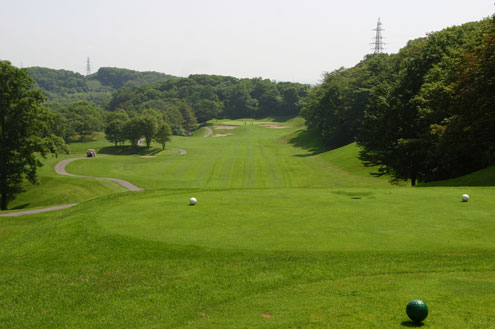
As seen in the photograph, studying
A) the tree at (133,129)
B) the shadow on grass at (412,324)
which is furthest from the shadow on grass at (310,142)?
the shadow on grass at (412,324)

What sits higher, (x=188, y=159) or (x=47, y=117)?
(x=47, y=117)

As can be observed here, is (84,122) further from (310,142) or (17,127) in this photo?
(17,127)

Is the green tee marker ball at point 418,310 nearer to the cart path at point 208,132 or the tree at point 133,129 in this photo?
the tree at point 133,129

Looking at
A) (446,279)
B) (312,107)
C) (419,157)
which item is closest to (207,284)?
(446,279)

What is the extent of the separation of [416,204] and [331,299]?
34.9 feet

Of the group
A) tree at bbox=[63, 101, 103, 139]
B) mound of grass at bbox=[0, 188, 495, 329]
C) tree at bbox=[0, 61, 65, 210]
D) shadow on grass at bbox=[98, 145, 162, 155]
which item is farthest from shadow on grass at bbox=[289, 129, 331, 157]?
mound of grass at bbox=[0, 188, 495, 329]

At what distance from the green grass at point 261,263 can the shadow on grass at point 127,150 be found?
3508 inches

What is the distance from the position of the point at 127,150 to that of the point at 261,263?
105743mm

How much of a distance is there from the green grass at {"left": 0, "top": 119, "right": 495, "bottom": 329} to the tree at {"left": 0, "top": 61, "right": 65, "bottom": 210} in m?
33.3

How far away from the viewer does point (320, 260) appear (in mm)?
13258

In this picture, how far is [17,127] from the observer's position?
49531mm

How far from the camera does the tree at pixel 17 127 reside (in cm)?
4825

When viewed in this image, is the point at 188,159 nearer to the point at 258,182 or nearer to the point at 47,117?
the point at 258,182

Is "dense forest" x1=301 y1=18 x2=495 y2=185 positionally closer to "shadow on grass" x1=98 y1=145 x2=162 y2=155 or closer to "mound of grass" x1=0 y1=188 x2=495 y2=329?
"mound of grass" x1=0 y1=188 x2=495 y2=329
